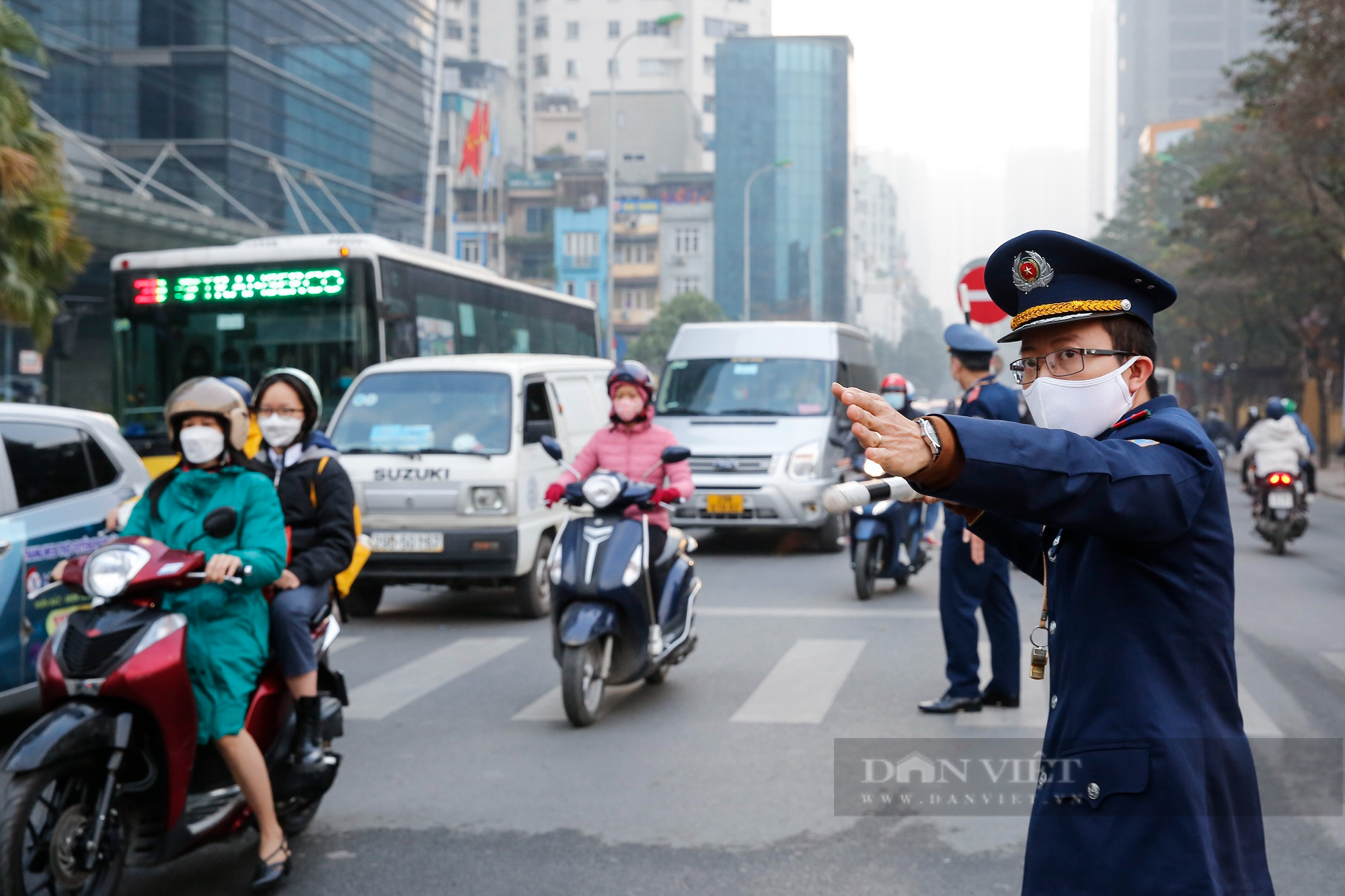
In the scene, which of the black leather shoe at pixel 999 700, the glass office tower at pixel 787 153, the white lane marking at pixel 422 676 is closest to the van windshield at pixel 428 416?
the white lane marking at pixel 422 676

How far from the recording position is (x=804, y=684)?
749 cm

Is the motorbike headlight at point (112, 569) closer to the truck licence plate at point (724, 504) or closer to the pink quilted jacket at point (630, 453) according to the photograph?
the pink quilted jacket at point (630, 453)

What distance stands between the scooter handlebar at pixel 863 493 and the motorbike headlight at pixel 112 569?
258 cm

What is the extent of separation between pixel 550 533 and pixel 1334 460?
38.3m

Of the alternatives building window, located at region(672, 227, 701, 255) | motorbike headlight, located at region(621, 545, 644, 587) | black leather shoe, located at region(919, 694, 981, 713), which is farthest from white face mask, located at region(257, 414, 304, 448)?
building window, located at region(672, 227, 701, 255)

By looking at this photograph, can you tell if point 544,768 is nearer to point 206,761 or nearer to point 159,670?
point 206,761

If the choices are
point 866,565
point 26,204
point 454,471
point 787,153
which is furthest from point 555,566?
point 787,153

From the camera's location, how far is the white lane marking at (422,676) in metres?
7.15

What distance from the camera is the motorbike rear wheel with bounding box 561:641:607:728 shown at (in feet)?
21.0

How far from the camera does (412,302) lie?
1478 cm

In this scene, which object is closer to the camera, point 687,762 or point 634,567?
point 687,762

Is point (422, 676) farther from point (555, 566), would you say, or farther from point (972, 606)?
point (972, 606)

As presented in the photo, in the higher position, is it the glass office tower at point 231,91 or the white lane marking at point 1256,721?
the glass office tower at point 231,91

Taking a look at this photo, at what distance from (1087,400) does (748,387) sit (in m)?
13.2
